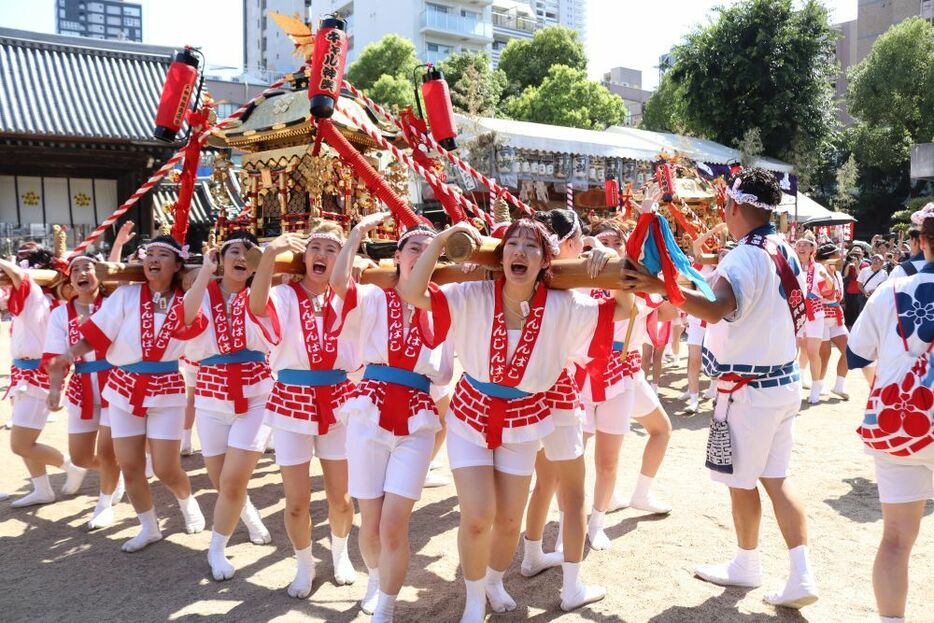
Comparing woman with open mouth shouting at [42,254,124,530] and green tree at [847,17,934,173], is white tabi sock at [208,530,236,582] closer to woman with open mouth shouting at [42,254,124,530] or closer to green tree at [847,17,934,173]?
woman with open mouth shouting at [42,254,124,530]

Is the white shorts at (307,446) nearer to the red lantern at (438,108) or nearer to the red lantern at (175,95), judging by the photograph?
the red lantern at (175,95)

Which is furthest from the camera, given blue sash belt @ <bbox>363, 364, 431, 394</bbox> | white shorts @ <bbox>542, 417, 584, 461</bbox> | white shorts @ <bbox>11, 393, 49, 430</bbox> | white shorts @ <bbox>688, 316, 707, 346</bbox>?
white shorts @ <bbox>688, 316, 707, 346</bbox>

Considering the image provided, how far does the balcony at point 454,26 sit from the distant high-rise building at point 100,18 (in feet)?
175

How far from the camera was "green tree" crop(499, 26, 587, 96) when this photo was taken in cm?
3250

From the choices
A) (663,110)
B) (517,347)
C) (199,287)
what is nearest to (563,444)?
(517,347)

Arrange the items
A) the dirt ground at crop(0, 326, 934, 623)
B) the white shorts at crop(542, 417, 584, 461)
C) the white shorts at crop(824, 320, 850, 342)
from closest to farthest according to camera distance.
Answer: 1. the white shorts at crop(542, 417, 584, 461)
2. the dirt ground at crop(0, 326, 934, 623)
3. the white shorts at crop(824, 320, 850, 342)

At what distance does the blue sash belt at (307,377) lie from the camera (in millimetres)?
3719

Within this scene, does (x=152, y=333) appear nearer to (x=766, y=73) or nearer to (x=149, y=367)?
(x=149, y=367)

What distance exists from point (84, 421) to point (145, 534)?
108 cm

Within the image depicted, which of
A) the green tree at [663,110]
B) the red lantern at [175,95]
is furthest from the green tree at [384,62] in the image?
the red lantern at [175,95]

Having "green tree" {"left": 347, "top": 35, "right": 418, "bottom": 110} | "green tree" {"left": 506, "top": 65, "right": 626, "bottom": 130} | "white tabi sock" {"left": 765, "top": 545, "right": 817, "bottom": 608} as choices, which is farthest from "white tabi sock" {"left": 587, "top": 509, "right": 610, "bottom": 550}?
"green tree" {"left": 347, "top": 35, "right": 418, "bottom": 110}

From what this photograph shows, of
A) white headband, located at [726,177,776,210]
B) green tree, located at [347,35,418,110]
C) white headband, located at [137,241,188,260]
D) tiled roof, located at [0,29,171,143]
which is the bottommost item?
white headband, located at [137,241,188,260]

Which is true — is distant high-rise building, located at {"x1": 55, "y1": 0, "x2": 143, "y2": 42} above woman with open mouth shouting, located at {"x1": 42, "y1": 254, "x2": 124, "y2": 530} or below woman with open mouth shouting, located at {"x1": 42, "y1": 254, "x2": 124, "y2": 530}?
above

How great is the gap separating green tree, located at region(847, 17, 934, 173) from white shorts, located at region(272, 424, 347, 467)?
31.9 m
